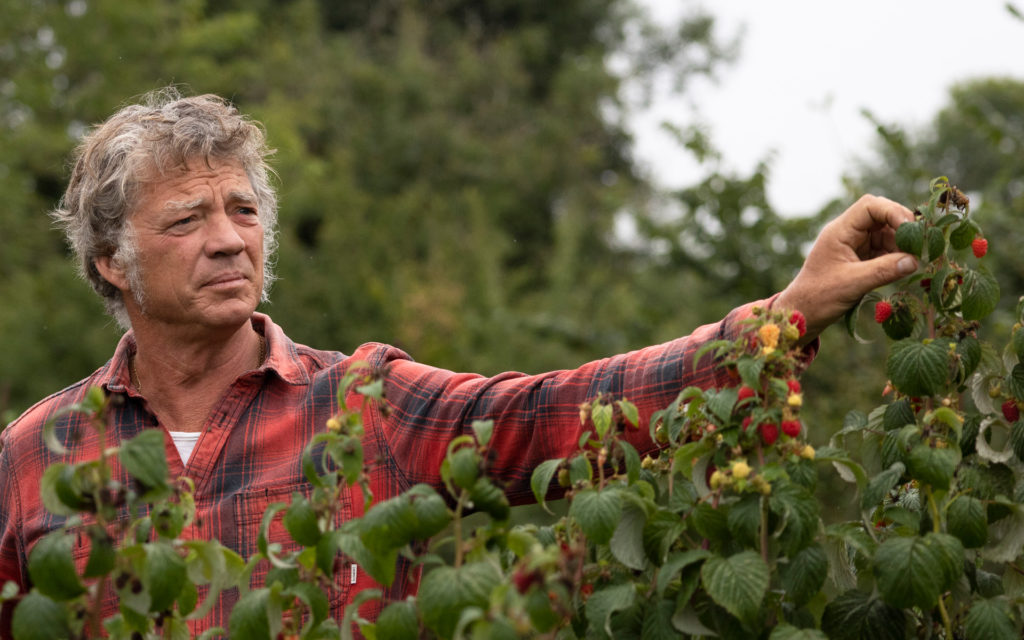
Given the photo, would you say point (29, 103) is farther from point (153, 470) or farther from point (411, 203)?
point (153, 470)

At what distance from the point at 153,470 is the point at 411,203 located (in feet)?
43.7

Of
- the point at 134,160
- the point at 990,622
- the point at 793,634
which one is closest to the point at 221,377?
the point at 134,160

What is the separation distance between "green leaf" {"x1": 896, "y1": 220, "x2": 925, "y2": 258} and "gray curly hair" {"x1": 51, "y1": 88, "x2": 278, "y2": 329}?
1.51 m

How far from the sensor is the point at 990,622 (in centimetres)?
154

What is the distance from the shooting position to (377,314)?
38.6 ft

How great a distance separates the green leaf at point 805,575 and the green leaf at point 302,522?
0.60 m

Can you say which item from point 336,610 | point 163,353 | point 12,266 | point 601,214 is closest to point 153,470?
point 336,610

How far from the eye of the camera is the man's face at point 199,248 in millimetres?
2566

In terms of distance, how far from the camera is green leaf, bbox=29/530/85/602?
4.35 ft

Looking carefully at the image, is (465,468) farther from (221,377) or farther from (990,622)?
(221,377)

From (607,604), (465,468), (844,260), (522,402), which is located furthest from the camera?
(522,402)

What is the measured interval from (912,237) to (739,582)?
629 millimetres

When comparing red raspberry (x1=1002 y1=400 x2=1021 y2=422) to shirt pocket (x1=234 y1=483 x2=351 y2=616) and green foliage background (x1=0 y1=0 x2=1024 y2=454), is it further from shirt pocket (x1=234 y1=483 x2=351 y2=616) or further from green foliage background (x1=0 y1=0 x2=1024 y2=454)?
green foliage background (x1=0 y1=0 x2=1024 y2=454)

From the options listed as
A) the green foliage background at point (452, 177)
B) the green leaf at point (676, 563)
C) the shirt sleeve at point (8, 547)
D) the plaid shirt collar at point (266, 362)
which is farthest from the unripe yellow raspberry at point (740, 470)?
the green foliage background at point (452, 177)
